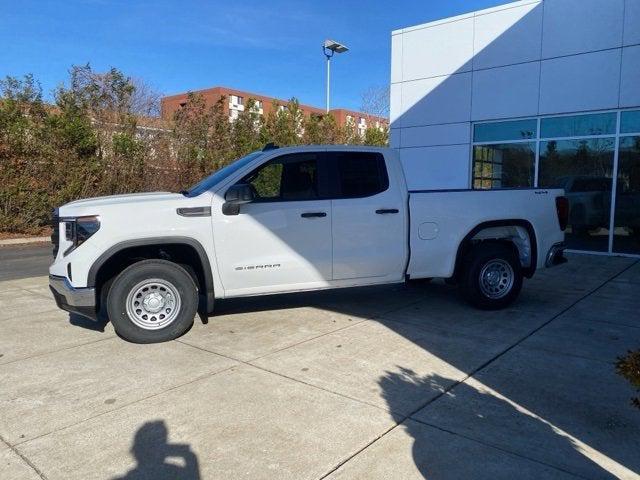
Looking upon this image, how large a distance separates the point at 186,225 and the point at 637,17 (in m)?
10.3

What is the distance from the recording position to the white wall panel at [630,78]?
10.6 metres

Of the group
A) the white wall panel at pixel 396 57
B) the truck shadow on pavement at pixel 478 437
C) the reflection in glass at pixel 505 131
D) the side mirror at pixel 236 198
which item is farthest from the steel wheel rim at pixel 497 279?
the white wall panel at pixel 396 57

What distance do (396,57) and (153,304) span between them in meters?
11.3

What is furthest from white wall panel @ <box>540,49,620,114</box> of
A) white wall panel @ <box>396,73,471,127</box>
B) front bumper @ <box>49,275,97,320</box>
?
front bumper @ <box>49,275,97,320</box>

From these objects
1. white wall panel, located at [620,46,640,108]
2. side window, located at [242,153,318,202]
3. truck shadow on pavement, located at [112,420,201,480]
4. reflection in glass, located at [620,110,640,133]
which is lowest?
truck shadow on pavement, located at [112,420,201,480]

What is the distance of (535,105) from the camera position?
1202 centimetres

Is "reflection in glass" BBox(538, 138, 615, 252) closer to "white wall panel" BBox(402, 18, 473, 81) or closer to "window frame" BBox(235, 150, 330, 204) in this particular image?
"white wall panel" BBox(402, 18, 473, 81)

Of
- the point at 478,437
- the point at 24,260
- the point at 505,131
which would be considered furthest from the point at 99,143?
the point at 478,437

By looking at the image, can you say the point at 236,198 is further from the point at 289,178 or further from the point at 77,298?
the point at 77,298

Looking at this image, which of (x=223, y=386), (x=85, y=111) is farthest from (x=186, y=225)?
(x=85, y=111)

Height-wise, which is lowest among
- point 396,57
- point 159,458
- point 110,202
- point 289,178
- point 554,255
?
point 159,458

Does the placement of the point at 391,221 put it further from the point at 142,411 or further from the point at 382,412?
the point at 142,411

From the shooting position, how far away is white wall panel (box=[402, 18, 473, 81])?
13008mm

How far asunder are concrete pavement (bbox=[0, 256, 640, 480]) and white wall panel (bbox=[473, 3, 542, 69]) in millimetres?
7709
